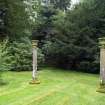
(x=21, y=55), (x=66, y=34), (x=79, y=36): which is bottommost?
(x=21, y=55)

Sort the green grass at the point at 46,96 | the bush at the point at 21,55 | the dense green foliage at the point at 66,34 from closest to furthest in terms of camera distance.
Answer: the green grass at the point at 46,96
the bush at the point at 21,55
the dense green foliage at the point at 66,34

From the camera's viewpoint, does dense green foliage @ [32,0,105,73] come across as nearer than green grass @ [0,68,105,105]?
No

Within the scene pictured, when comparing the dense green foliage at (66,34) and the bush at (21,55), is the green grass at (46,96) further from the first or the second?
the dense green foliage at (66,34)

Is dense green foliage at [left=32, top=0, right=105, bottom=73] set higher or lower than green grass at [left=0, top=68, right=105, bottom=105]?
higher

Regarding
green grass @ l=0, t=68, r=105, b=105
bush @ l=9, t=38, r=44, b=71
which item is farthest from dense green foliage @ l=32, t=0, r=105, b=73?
green grass @ l=0, t=68, r=105, b=105

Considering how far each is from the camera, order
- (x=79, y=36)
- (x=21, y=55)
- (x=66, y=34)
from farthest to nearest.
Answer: (x=66, y=34) → (x=79, y=36) → (x=21, y=55)

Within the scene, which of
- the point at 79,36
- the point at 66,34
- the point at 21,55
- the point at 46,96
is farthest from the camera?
the point at 66,34

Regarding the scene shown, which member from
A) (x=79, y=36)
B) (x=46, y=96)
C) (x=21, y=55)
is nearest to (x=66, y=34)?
(x=79, y=36)

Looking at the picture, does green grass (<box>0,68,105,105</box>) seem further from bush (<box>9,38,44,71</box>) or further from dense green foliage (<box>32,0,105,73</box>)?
dense green foliage (<box>32,0,105,73</box>)

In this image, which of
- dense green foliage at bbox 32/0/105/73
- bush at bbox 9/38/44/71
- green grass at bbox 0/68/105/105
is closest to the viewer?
green grass at bbox 0/68/105/105

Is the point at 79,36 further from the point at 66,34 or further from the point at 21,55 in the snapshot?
the point at 21,55

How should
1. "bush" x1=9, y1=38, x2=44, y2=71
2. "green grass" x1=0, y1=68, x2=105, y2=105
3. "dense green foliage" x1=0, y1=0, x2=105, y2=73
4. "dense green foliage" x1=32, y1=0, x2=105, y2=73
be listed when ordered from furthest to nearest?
"dense green foliage" x1=32, y1=0, x2=105, y2=73 → "dense green foliage" x1=0, y1=0, x2=105, y2=73 → "bush" x1=9, y1=38, x2=44, y2=71 → "green grass" x1=0, y1=68, x2=105, y2=105

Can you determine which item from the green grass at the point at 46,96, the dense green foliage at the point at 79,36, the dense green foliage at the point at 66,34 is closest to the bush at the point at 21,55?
the dense green foliage at the point at 66,34

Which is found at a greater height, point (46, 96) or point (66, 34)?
point (66, 34)
